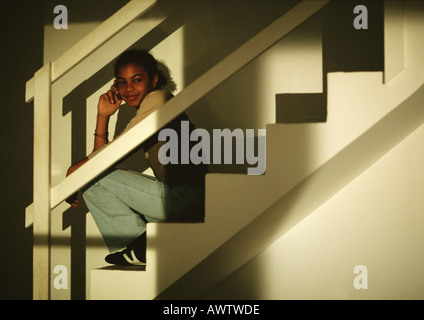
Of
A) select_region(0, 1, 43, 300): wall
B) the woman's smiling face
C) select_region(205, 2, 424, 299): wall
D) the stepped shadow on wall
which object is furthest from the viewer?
select_region(0, 1, 43, 300): wall

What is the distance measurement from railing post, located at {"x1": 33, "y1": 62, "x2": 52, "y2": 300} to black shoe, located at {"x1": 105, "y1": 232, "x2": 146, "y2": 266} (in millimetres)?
273

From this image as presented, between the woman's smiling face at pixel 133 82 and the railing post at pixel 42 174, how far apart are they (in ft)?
1.45

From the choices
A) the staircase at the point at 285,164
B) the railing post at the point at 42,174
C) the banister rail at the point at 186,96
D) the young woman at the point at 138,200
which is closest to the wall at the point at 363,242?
the staircase at the point at 285,164

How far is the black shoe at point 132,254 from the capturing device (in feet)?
6.99

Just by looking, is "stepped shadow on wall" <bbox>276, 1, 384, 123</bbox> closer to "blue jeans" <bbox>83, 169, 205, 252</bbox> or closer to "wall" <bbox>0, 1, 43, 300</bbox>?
"blue jeans" <bbox>83, 169, 205, 252</bbox>

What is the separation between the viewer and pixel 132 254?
7.01 feet

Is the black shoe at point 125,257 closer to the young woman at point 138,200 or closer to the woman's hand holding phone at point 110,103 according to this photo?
the young woman at point 138,200

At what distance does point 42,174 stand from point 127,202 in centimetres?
37

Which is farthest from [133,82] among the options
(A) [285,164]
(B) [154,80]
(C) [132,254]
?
(A) [285,164]

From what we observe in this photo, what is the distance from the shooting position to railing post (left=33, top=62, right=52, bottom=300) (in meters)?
2.04

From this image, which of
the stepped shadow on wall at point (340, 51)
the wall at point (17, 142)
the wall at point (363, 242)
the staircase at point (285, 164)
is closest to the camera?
the staircase at point (285, 164)

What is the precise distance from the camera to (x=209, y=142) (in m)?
2.82

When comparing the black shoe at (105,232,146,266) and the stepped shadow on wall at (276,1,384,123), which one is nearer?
the black shoe at (105,232,146,266)

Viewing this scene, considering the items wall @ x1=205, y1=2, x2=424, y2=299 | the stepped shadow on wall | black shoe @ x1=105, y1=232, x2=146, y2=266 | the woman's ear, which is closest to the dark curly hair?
the woman's ear
